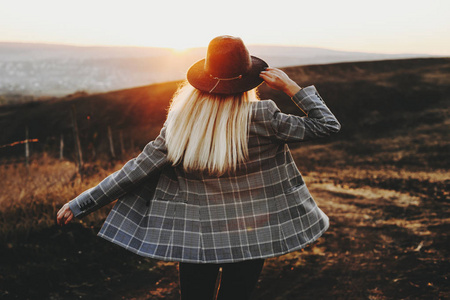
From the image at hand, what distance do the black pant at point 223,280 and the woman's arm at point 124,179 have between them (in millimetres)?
465

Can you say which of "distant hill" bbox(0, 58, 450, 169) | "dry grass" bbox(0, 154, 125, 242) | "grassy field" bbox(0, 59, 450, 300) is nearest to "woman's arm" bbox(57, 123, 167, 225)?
"grassy field" bbox(0, 59, 450, 300)

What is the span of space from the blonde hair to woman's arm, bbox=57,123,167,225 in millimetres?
68

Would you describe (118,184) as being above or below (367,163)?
above

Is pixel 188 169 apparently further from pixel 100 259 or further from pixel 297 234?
pixel 100 259

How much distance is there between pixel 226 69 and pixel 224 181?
502 millimetres

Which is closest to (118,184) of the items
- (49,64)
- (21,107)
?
(21,107)

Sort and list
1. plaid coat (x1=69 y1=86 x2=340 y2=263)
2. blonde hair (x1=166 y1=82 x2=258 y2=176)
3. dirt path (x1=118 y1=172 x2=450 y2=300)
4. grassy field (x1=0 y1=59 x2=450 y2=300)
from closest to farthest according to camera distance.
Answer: blonde hair (x1=166 y1=82 x2=258 y2=176), plaid coat (x1=69 y1=86 x2=340 y2=263), dirt path (x1=118 y1=172 x2=450 y2=300), grassy field (x1=0 y1=59 x2=450 y2=300)

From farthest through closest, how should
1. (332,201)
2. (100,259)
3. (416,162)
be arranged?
(416,162) < (332,201) < (100,259)

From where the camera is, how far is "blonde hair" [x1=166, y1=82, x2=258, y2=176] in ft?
5.29

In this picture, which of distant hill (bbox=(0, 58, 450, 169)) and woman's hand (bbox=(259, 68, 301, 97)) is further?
distant hill (bbox=(0, 58, 450, 169))

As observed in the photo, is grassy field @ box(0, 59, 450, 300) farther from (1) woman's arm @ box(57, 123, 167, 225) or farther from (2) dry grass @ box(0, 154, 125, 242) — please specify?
(1) woman's arm @ box(57, 123, 167, 225)

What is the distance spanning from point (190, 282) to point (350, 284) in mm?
2230

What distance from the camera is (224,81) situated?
1.69m

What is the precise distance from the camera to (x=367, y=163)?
10.4 metres
